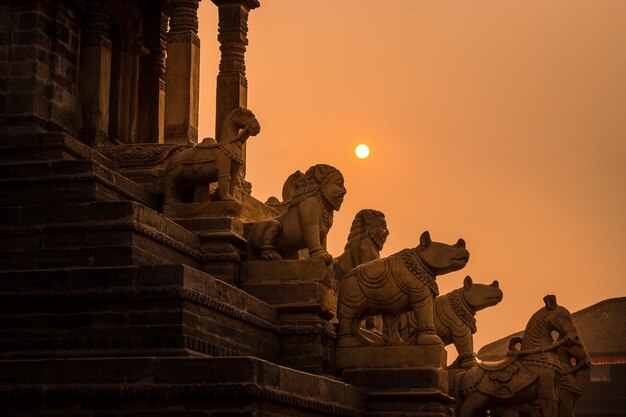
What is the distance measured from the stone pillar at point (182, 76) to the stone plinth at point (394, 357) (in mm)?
6821

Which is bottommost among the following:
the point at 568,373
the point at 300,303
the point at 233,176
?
the point at 568,373

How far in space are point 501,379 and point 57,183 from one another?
7.94 m

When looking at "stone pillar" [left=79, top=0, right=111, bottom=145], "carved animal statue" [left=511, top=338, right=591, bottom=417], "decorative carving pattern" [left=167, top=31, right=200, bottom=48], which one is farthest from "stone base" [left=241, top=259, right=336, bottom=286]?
"decorative carving pattern" [left=167, top=31, right=200, bottom=48]

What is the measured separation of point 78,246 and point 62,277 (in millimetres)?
1109

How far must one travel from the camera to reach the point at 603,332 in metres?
52.4

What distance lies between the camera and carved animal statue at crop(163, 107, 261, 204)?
28.3 m

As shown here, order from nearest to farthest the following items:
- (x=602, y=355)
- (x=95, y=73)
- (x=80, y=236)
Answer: (x=80, y=236) → (x=95, y=73) → (x=602, y=355)

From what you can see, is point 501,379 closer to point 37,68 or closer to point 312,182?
point 312,182

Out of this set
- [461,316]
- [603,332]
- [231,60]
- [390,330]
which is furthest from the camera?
[603,332]

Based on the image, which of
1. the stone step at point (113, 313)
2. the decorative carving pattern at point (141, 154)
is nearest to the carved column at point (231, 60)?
the decorative carving pattern at point (141, 154)

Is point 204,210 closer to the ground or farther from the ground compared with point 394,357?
farther from the ground

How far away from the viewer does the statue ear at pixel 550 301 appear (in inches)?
1145

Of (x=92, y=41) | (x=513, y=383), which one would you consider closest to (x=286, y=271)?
(x=513, y=383)

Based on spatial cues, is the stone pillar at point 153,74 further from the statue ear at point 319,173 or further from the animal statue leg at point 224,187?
the statue ear at point 319,173
